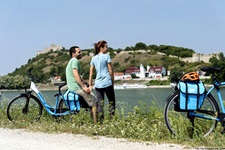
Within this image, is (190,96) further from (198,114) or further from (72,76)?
(72,76)

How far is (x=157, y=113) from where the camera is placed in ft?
22.3

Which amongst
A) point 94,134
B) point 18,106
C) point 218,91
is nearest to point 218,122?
point 218,91

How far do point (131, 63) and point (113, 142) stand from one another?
14746 centimetres

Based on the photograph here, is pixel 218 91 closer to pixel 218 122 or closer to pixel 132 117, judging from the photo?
pixel 218 122

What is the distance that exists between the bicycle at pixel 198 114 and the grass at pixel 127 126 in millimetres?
145

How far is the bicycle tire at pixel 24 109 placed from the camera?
310 inches

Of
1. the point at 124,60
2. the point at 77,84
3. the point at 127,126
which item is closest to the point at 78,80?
the point at 77,84

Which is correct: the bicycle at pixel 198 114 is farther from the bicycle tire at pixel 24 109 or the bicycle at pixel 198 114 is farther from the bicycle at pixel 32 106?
the bicycle tire at pixel 24 109

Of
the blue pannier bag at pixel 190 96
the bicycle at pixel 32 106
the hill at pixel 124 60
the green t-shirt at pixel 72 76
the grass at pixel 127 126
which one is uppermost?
the hill at pixel 124 60

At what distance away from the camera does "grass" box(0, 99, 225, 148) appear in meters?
5.52

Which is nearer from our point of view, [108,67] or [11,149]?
[11,149]

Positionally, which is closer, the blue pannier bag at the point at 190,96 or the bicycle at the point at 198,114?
the blue pannier bag at the point at 190,96

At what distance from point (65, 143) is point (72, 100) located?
170 centimetres

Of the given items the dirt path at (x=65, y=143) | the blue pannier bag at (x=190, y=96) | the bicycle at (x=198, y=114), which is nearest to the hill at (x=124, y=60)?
the dirt path at (x=65, y=143)
